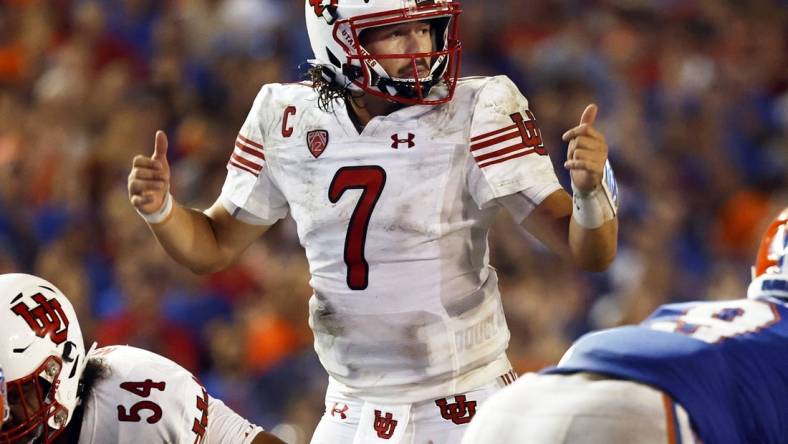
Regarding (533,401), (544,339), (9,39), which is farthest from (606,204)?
(9,39)

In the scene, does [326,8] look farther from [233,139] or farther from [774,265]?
[233,139]

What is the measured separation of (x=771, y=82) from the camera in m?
6.54

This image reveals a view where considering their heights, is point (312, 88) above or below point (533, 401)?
above

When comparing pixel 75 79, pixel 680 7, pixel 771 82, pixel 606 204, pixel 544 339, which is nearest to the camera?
pixel 606 204

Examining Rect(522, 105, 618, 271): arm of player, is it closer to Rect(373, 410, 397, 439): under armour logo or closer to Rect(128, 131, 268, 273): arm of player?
Rect(373, 410, 397, 439): under armour logo

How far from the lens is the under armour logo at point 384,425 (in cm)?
320

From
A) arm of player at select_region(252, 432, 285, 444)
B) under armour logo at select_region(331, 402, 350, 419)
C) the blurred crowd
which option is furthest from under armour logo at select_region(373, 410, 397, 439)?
the blurred crowd

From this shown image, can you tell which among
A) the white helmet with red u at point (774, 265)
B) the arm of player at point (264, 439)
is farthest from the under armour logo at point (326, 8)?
the white helmet with red u at point (774, 265)

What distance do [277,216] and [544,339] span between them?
234 cm

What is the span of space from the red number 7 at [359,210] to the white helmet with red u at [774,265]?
1.04 metres

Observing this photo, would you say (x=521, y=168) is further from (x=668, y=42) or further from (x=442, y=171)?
(x=668, y=42)

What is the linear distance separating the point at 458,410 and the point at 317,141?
769 millimetres

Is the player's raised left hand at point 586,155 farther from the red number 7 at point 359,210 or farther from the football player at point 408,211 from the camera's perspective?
the red number 7 at point 359,210

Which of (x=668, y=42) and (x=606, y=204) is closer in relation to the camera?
(x=606, y=204)
